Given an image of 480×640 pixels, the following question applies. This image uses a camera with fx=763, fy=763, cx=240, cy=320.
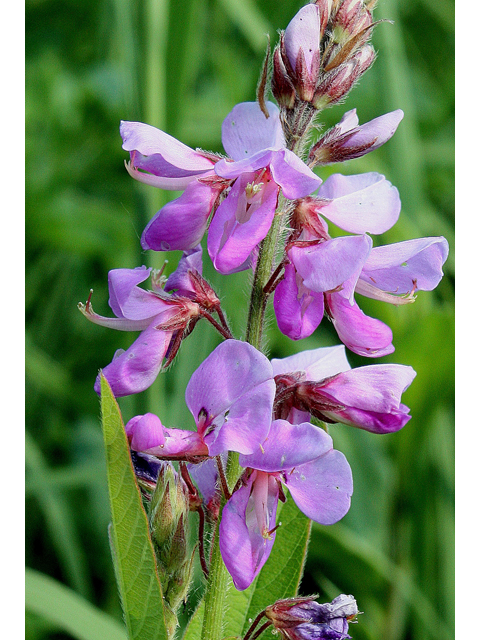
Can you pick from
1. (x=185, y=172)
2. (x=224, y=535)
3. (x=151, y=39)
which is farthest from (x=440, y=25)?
(x=224, y=535)

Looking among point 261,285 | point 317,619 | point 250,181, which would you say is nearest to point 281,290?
point 261,285

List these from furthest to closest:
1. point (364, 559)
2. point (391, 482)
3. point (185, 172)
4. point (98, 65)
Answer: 1. point (98, 65)
2. point (391, 482)
3. point (364, 559)
4. point (185, 172)

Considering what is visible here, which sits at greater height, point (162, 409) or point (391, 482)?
point (162, 409)

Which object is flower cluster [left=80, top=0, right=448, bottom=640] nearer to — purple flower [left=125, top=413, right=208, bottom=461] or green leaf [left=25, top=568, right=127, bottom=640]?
purple flower [left=125, top=413, right=208, bottom=461]

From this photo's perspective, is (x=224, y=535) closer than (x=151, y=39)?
Yes

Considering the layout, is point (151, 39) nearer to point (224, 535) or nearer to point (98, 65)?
point (98, 65)

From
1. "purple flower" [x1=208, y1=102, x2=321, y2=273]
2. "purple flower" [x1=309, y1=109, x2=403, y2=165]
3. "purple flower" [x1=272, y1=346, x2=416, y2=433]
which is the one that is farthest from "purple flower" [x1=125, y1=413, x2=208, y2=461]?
"purple flower" [x1=309, y1=109, x2=403, y2=165]
